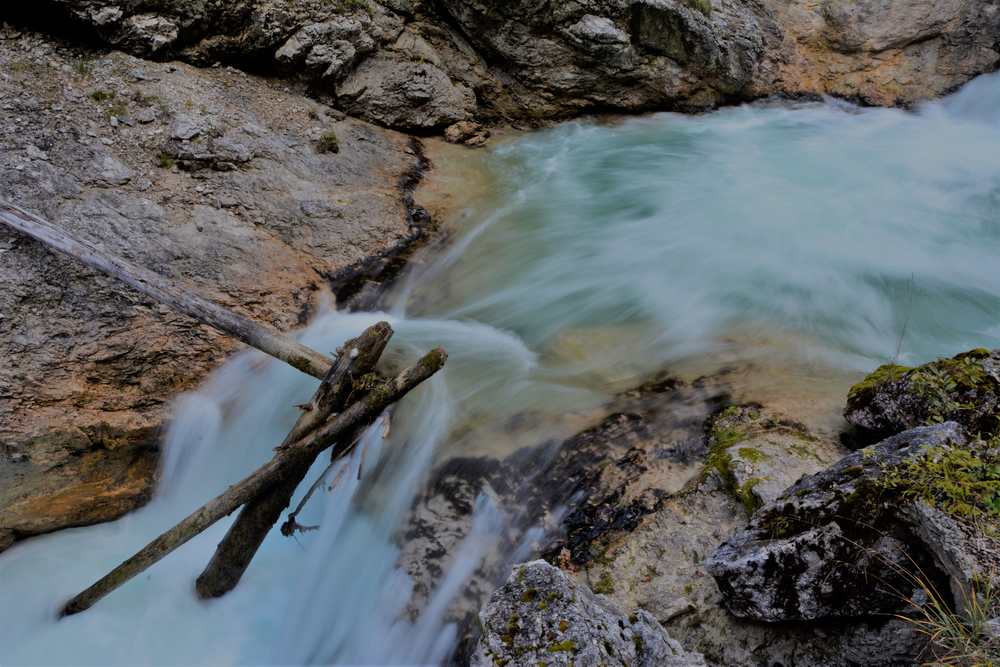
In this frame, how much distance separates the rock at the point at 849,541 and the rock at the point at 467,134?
24.9 feet

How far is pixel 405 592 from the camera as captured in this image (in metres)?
4.52

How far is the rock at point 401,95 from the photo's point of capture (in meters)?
9.10

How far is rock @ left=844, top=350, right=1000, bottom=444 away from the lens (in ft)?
12.4

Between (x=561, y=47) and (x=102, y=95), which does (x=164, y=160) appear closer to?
(x=102, y=95)

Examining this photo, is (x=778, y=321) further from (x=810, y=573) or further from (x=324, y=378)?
(x=324, y=378)

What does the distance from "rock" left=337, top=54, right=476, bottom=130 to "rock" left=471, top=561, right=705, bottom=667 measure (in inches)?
304

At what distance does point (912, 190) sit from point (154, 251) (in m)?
9.87

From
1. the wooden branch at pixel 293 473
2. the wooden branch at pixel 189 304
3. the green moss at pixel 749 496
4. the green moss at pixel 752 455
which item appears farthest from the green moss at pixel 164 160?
the green moss at pixel 749 496

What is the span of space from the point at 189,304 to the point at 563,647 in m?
3.83

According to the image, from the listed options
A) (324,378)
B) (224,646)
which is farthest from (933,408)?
(224,646)

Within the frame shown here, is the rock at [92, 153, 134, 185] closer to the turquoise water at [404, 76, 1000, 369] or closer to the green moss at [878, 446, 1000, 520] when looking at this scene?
the turquoise water at [404, 76, 1000, 369]

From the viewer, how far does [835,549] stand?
10.3ft

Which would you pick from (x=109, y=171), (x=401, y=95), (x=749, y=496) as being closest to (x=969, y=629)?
(x=749, y=496)

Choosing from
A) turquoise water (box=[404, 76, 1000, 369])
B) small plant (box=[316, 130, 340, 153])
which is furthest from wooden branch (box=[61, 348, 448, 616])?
small plant (box=[316, 130, 340, 153])
